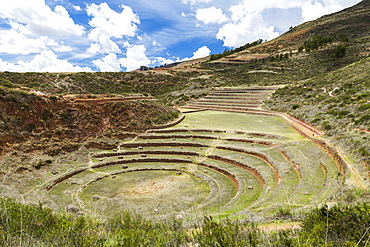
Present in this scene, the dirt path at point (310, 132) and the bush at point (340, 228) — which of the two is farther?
the dirt path at point (310, 132)

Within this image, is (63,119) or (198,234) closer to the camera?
(198,234)

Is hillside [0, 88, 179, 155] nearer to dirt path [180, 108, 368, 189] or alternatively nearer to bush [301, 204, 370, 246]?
dirt path [180, 108, 368, 189]

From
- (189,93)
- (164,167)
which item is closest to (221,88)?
(189,93)

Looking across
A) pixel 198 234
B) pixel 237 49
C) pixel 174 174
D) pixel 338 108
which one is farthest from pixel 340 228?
pixel 237 49

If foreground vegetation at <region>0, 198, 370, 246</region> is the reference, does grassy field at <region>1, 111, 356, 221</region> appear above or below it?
below

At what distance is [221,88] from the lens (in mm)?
64000

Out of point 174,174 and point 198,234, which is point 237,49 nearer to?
point 174,174

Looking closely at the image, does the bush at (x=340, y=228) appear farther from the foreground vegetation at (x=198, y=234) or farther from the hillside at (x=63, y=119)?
the hillside at (x=63, y=119)

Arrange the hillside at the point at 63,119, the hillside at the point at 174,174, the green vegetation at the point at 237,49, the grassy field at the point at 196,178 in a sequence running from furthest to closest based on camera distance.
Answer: the green vegetation at the point at 237,49 → the hillside at the point at 63,119 → the grassy field at the point at 196,178 → the hillside at the point at 174,174

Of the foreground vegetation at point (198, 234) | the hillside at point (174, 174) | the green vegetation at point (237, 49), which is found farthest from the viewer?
the green vegetation at point (237, 49)

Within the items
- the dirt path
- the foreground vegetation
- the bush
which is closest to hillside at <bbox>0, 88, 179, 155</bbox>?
the foreground vegetation

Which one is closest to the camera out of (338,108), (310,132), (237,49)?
(310,132)

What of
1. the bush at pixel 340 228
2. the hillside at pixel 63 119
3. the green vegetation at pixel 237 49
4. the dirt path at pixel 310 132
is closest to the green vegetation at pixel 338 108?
the dirt path at pixel 310 132

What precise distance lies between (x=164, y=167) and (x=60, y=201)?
8.38m
